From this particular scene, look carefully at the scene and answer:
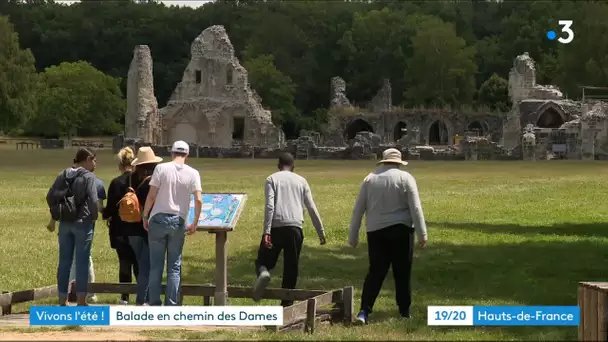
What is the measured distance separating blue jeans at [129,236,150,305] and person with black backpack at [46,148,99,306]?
55 cm

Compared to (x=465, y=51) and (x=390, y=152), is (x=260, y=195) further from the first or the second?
(x=465, y=51)

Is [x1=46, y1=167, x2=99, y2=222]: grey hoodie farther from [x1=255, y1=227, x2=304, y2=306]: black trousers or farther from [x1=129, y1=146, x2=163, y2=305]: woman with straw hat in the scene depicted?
[x1=255, y1=227, x2=304, y2=306]: black trousers

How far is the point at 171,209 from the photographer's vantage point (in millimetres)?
11086

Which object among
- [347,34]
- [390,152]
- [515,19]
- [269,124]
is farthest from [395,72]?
[390,152]

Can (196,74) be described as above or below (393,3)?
below

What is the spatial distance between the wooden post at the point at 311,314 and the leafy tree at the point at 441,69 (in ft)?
261

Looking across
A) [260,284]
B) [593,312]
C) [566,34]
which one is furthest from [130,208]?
[566,34]

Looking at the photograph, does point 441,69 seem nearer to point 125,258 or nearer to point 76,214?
point 125,258

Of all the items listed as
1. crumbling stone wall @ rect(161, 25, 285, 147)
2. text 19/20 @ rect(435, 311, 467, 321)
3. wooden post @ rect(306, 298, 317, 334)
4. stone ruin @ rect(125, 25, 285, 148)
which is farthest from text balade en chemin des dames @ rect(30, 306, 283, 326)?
crumbling stone wall @ rect(161, 25, 285, 147)

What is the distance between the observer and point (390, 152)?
1144 cm

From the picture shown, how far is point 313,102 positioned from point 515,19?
19.3 m

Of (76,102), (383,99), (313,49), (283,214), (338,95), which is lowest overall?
(283,214)

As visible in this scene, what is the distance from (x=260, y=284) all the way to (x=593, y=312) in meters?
3.75


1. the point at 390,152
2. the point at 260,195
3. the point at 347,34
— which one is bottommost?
the point at 260,195
